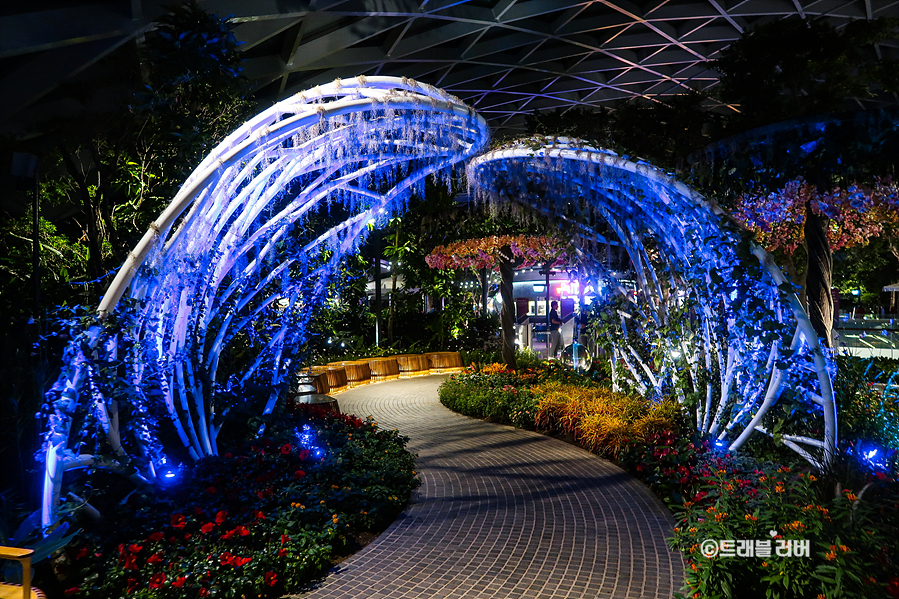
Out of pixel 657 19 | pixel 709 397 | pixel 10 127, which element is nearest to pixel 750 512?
pixel 709 397

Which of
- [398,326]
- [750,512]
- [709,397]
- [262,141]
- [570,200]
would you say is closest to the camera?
[750,512]

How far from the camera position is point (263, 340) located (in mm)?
6816

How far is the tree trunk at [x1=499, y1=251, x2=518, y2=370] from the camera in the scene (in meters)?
13.3

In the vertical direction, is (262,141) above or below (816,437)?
above

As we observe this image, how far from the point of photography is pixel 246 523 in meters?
4.65

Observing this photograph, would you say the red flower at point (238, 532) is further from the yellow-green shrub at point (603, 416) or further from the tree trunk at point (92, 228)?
the yellow-green shrub at point (603, 416)

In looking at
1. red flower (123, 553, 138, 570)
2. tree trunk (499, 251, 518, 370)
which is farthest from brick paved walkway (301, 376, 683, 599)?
tree trunk (499, 251, 518, 370)

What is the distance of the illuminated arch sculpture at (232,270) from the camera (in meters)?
4.31

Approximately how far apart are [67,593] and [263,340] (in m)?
3.47

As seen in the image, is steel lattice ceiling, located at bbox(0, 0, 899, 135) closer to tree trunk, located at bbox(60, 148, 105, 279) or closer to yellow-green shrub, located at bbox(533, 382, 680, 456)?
tree trunk, located at bbox(60, 148, 105, 279)

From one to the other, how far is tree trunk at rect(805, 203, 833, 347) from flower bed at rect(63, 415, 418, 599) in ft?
24.2

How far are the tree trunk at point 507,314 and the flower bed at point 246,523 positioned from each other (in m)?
6.96

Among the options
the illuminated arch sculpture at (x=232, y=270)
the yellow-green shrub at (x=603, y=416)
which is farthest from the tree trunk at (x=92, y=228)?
the yellow-green shrub at (x=603, y=416)

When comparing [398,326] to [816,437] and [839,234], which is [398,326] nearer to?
[839,234]
